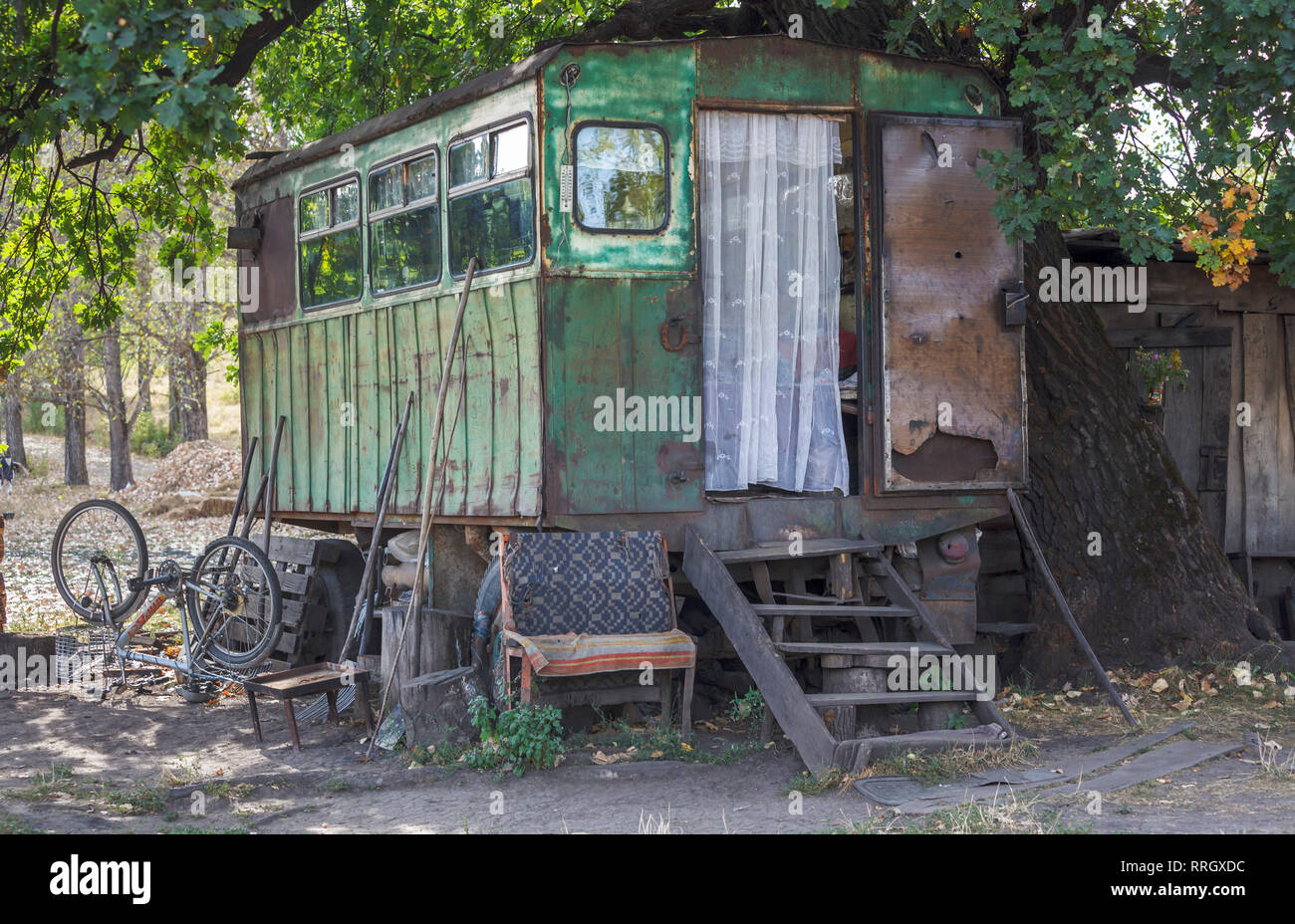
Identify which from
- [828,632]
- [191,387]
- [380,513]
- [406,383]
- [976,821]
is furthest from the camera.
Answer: [191,387]

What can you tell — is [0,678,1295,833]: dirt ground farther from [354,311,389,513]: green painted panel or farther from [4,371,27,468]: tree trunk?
[4,371,27,468]: tree trunk

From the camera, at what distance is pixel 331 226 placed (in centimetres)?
1025

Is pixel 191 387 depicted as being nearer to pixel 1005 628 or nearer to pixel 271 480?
pixel 271 480

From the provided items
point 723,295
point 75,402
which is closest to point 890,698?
point 723,295

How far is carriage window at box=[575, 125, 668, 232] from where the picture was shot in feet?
25.3

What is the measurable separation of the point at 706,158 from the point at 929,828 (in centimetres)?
430

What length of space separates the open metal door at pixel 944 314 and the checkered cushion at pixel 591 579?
161cm

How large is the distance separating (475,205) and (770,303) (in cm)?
199

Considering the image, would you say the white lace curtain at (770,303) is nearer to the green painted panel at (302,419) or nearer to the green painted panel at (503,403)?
the green painted panel at (503,403)

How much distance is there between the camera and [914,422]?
8125 millimetres

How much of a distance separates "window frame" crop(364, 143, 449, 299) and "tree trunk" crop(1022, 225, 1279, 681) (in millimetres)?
4223

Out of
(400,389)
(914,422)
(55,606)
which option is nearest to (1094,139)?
(914,422)

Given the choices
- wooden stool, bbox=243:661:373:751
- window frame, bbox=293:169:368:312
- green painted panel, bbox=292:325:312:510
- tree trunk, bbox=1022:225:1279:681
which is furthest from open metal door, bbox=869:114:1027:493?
green painted panel, bbox=292:325:312:510

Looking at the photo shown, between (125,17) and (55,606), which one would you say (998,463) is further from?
(55,606)
